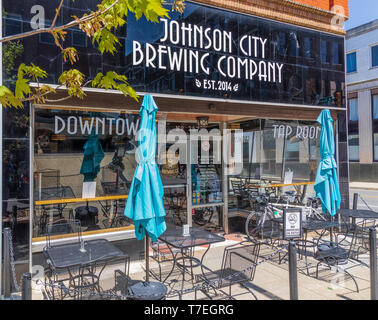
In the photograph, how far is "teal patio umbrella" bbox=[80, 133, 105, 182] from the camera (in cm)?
640

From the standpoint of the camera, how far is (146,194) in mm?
4398

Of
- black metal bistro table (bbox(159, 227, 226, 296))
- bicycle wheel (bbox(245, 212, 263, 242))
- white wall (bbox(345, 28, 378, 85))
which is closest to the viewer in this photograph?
black metal bistro table (bbox(159, 227, 226, 296))

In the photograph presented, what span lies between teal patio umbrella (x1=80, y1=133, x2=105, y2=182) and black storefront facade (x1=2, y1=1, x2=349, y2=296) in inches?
4.0

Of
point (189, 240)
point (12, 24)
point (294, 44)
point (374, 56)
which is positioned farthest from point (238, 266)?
point (374, 56)

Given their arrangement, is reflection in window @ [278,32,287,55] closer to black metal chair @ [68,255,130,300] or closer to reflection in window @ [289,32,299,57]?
reflection in window @ [289,32,299,57]

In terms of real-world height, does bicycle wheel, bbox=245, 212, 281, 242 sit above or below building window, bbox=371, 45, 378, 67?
below

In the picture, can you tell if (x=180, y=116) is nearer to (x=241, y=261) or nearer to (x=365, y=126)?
(x=241, y=261)

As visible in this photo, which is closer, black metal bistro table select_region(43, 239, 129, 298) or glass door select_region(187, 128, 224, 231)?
black metal bistro table select_region(43, 239, 129, 298)

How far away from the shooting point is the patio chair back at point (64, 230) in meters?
5.98

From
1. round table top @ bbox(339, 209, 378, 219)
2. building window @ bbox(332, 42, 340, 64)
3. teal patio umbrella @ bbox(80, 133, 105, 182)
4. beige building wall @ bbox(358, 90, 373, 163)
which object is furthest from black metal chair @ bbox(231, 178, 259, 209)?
beige building wall @ bbox(358, 90, 373, 163)

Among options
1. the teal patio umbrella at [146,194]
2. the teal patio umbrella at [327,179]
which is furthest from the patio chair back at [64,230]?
the teal patio umbrella at [327,179]

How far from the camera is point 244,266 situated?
4676mm
